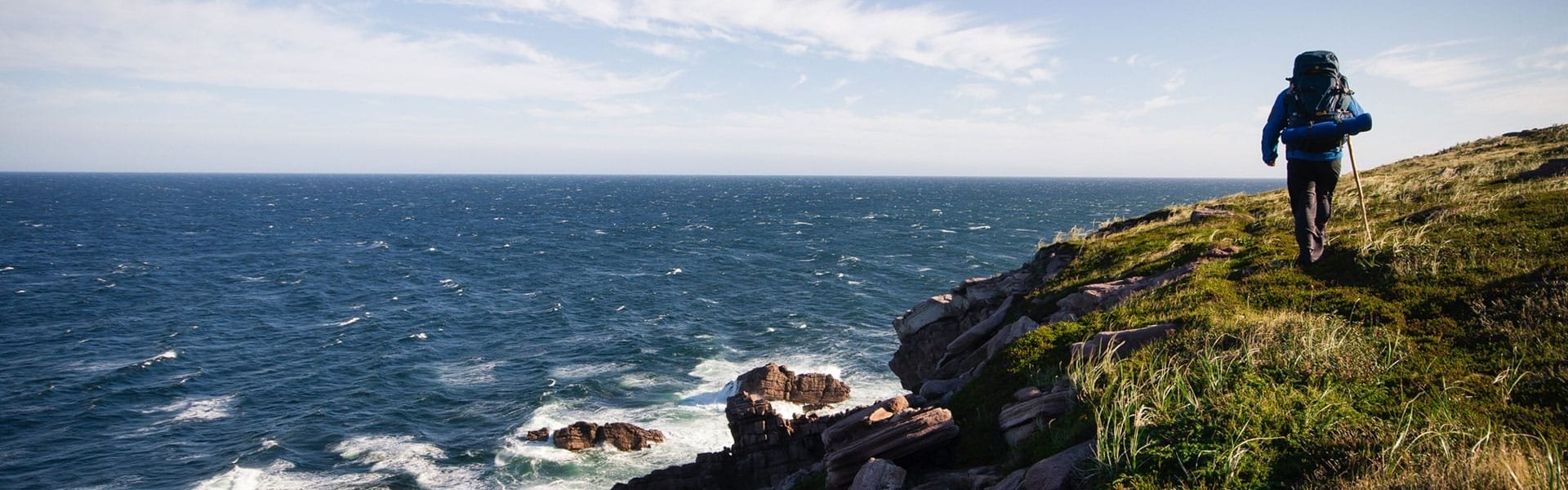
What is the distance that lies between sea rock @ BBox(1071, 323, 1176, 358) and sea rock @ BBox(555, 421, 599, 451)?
979 inches

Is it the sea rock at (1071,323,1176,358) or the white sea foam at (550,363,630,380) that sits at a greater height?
the sea rock at (1071,323,1176,358)

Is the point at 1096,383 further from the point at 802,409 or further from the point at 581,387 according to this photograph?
the point at 581,387

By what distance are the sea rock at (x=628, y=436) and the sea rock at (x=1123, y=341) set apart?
77.0 ft

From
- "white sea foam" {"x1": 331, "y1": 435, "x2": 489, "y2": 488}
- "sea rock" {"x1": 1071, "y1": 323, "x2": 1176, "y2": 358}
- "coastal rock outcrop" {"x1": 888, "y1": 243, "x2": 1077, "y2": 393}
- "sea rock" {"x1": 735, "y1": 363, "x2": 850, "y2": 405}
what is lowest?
"white sea foam" {"x1": 331, "y1": 435, "x2": 489, "y2": 488}

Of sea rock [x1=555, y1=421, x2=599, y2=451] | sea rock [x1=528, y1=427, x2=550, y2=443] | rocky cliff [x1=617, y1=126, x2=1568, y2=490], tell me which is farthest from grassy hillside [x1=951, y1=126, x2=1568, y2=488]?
sea rock [x1=528, y1=427, x2=550, y2=443]

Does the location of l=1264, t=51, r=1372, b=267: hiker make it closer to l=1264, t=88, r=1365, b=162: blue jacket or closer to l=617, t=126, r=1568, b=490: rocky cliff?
l=1264, t=88, r=1365, b=162: blue jacket

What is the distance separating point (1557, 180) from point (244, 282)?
3156 inches

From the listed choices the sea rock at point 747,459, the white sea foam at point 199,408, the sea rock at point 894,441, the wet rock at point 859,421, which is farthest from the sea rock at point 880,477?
the white sea foam at point 199,408

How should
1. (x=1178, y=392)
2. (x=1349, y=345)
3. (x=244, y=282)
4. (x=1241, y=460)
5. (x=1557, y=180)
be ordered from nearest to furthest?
(x=1241, y=460), (x=1178, y=392), (x=1349, y=345), (x=1557, y=180), (x=244, y=282)

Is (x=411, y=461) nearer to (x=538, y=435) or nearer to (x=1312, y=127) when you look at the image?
(x=538, y=435)

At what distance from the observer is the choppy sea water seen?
30.7m

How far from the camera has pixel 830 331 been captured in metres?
46.8

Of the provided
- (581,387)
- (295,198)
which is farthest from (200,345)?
(295,198)

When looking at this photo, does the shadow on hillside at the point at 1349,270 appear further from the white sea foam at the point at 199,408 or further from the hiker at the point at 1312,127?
the white sea foam at the point at 199,408
